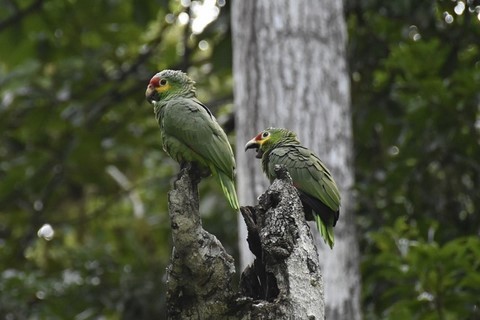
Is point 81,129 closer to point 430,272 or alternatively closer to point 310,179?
point 430,272

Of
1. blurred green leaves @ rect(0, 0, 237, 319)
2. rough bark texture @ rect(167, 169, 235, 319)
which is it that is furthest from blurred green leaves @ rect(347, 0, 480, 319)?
rough bark texture @ rect(167, 169, 235, 319)

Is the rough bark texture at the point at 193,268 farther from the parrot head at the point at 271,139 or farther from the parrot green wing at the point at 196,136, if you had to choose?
the parrot head at the point at 271,139

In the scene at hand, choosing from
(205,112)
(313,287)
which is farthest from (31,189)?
(313,287)

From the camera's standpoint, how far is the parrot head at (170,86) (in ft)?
12.4

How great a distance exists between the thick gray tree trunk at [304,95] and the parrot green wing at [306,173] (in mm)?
1566

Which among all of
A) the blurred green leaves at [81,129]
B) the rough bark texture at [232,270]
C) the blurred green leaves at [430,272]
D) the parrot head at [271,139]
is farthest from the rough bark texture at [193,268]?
the blurred green leaves at [81,129]

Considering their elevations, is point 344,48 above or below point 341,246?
above

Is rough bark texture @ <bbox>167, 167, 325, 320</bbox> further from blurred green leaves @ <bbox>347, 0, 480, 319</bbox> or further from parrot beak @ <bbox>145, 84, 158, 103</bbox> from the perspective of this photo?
blurred green leaves @ <bbox>347, 0, 480, 319</bbox>

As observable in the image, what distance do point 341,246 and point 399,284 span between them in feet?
2.33

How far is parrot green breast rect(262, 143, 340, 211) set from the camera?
364 centimetres

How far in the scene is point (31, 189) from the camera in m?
7.95

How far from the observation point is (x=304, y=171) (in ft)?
12.1

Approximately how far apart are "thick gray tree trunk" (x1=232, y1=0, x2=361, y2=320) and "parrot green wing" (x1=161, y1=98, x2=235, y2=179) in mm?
1686

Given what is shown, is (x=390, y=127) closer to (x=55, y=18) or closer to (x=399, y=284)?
(x=399, y=284)
